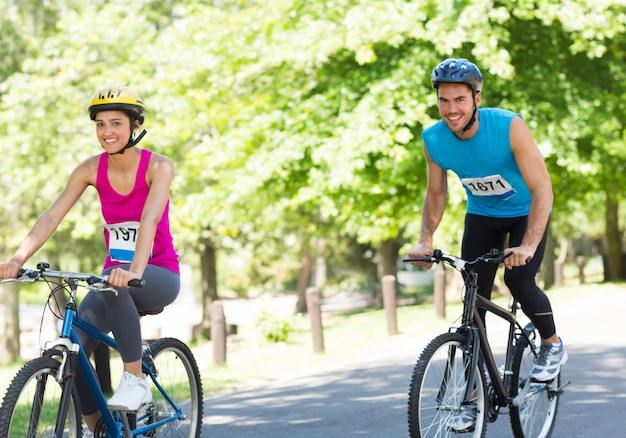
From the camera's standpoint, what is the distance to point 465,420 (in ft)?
14.8

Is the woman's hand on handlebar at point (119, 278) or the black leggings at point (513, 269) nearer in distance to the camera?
the woman's hand on handlebar at point (119, 278)

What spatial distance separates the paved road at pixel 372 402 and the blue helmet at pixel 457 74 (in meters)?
1.96

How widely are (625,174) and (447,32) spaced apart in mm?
7929

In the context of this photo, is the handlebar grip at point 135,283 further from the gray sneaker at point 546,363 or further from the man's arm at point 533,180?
the gray sneaker at point 546,363

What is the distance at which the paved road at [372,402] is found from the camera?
234 inches

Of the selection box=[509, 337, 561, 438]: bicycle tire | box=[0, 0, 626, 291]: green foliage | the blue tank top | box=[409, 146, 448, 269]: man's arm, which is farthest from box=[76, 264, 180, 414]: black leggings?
box=[0, 0, 626, 291]: green foliage

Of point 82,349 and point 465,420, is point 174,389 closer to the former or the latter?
point 82,349

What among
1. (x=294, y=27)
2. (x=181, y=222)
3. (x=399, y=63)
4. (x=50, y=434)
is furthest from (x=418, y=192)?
(x=50, y=434)

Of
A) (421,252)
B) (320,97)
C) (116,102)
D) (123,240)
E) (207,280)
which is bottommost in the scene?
(207,280)

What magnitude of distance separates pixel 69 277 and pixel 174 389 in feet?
3.75

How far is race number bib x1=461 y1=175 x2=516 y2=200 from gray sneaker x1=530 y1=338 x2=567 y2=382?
0.91m

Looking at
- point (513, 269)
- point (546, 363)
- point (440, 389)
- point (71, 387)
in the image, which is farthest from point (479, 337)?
point (71, 387)

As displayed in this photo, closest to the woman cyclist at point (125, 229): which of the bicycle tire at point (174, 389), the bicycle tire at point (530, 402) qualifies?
the bicycle tire at point (174, 389)

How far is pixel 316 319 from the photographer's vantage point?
1151cm
